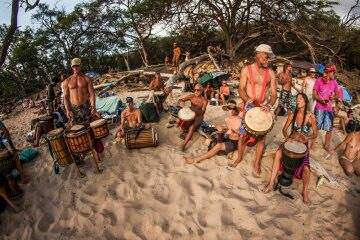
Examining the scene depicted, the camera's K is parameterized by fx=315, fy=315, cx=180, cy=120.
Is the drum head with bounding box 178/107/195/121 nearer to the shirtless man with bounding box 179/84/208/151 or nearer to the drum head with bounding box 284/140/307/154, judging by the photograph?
the shirtless man with bounding box 179/84/208/151

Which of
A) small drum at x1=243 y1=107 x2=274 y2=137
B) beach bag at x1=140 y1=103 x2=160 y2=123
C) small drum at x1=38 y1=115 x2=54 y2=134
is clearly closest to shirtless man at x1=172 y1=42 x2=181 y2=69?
beach bag at x1=140 y1=103 x2=160 y2=123

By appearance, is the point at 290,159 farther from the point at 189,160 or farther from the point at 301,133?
the point at 189,160

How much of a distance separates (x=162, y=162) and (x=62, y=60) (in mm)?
22017

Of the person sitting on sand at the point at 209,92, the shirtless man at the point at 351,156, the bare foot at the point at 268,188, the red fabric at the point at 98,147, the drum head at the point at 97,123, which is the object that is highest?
the drum head at the point at 97,123

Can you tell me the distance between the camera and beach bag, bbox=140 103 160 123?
798 cm

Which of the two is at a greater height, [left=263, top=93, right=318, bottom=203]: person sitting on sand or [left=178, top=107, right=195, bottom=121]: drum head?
[left=178, top=107, right=195, bottom=121]: drum head

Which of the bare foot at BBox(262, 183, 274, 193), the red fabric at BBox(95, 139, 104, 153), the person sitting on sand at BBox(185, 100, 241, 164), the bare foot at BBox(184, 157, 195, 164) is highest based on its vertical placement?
the red fabric at BBox(95, 139, 104, 153)

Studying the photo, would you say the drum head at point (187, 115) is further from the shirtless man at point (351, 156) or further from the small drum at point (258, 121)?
the shirtless man at point (351, 156)

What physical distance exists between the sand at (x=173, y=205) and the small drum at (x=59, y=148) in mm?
360

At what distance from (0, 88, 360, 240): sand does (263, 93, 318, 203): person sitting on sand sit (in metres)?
0.23

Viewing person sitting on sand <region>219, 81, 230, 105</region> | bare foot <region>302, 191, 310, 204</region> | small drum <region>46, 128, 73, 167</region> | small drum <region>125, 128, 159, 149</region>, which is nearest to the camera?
bare foot <region>302, 191, 310, 204</region>

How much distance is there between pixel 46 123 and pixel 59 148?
2951 mm

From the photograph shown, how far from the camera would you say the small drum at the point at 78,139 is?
496 centimetres

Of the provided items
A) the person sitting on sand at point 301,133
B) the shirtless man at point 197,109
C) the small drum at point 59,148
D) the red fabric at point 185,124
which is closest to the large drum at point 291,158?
the person sitting on sand at point 301,133
